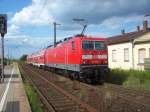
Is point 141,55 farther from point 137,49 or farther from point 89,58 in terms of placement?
point 89,58

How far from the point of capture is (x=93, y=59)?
2091 cm

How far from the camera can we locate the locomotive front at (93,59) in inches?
812

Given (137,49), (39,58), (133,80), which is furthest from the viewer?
(39,58)

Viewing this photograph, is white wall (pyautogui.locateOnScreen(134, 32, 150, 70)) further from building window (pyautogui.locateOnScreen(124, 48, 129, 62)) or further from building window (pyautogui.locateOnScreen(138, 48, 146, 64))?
building window (pyautogui.locateOnScreen(124, 48, 129, 62))

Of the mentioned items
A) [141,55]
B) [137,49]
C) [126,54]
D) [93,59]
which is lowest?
[93,59]

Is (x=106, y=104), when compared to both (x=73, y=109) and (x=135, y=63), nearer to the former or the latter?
(x=73, y=109)

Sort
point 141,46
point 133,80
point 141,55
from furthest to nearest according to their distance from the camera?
point 141,55
point 141,46
point 133,80

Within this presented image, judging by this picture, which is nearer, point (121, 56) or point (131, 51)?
point (131, 51)

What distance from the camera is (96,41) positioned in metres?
21.6

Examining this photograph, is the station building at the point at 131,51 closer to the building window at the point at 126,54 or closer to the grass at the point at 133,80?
the building window at the point at 126,54

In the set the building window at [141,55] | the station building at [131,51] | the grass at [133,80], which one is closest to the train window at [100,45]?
the grass at [133,80]

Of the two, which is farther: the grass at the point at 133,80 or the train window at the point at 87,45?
the train window at the point at 87,45

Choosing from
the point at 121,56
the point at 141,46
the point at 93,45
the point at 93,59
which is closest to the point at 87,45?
the point at 93,45

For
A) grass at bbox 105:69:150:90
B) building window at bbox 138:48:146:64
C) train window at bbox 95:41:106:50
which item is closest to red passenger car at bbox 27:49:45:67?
building window at bbox 138:48:146:64
